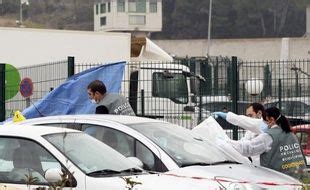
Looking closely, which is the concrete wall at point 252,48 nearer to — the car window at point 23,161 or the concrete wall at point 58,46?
the concrete wall at point 58,46

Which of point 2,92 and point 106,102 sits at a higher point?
point 106,102

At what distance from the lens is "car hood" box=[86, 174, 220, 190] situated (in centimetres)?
823

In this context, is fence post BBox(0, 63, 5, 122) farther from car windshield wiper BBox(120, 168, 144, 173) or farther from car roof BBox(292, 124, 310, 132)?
car windshield wiper BBox(120, 168, 144, 173)

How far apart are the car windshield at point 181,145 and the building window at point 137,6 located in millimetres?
85915

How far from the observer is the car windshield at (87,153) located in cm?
854

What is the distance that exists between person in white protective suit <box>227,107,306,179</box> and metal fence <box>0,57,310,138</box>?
3994 millimetres

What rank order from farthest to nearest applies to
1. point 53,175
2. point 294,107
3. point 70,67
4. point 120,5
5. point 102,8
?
point 102,8 < point 120,5 < point 70,67 < point 294,107 < point 53,175

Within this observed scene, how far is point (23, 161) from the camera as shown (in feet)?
28.2

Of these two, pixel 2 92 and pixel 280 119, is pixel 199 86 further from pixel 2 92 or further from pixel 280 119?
pixel 280 119

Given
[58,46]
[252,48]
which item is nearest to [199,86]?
[58,46]

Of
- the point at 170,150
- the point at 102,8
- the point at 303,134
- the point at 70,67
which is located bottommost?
the point at 303,134

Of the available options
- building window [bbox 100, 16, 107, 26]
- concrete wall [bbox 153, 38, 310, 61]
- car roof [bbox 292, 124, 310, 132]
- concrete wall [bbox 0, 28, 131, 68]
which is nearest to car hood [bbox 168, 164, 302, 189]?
car roof [bbox 292, 124, 310, 132]

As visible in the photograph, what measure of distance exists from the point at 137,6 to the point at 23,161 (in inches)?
3569

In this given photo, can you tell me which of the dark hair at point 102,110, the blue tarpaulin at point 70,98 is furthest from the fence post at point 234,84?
the dark hair at point 102,110
